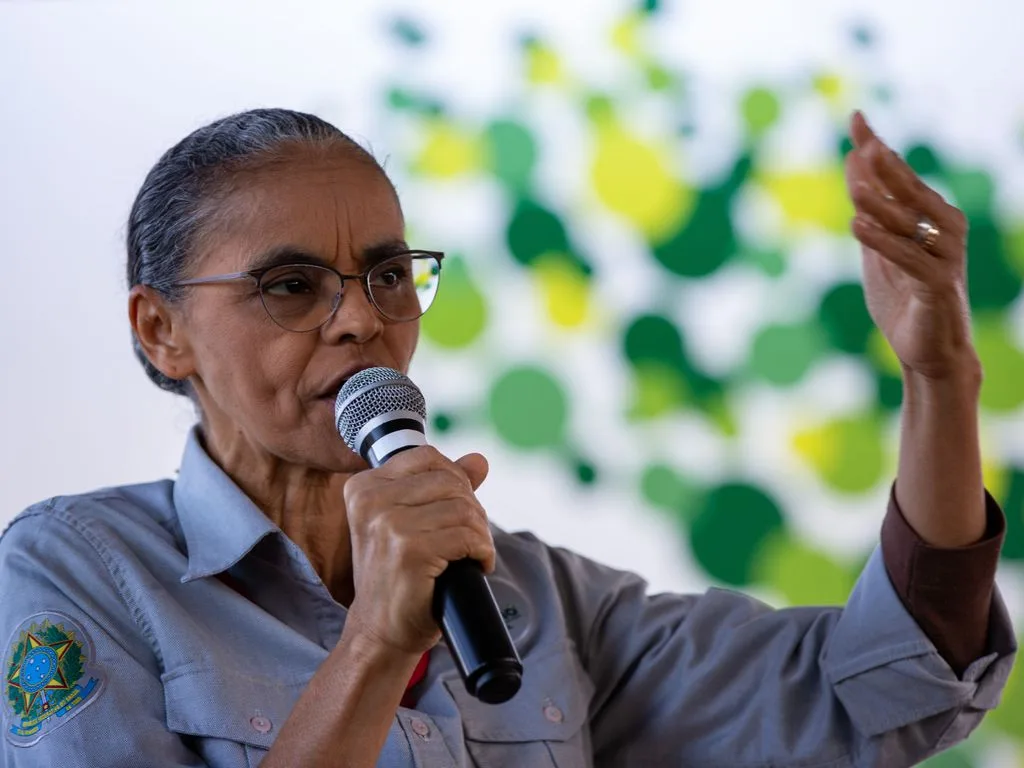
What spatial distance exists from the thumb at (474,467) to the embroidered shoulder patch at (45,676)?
475 mm

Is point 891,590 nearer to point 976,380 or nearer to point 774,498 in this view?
point 976,380

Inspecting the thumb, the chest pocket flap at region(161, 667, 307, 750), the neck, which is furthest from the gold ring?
the chest pocket flap at region(161, 667, 307, 750)

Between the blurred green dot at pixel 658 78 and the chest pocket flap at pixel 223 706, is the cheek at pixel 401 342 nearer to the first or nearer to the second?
the chest pocket flap at pixel 223 706

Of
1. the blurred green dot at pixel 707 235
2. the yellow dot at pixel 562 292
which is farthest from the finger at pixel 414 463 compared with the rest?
the blurred green dot at pixel 707 235

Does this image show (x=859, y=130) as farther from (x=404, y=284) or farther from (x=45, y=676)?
(x=45, y=676)

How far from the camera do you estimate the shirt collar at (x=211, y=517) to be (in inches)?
58.8

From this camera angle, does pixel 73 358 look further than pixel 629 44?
No

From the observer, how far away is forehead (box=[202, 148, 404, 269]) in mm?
1493

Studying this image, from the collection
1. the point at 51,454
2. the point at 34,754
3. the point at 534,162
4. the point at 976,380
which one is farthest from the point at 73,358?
the point at 976,380

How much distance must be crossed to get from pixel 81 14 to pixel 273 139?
3.50ft

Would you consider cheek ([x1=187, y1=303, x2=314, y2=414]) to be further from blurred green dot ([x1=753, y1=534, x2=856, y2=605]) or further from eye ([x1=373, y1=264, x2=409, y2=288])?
blurred green dot ([x1=753, y1=534, x2=856, y2=605])

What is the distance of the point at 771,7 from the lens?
9.12ft

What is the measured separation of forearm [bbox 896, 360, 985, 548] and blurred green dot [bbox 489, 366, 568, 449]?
1.22 meters

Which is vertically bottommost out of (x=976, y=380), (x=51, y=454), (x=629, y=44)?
(x=51, y=454)
